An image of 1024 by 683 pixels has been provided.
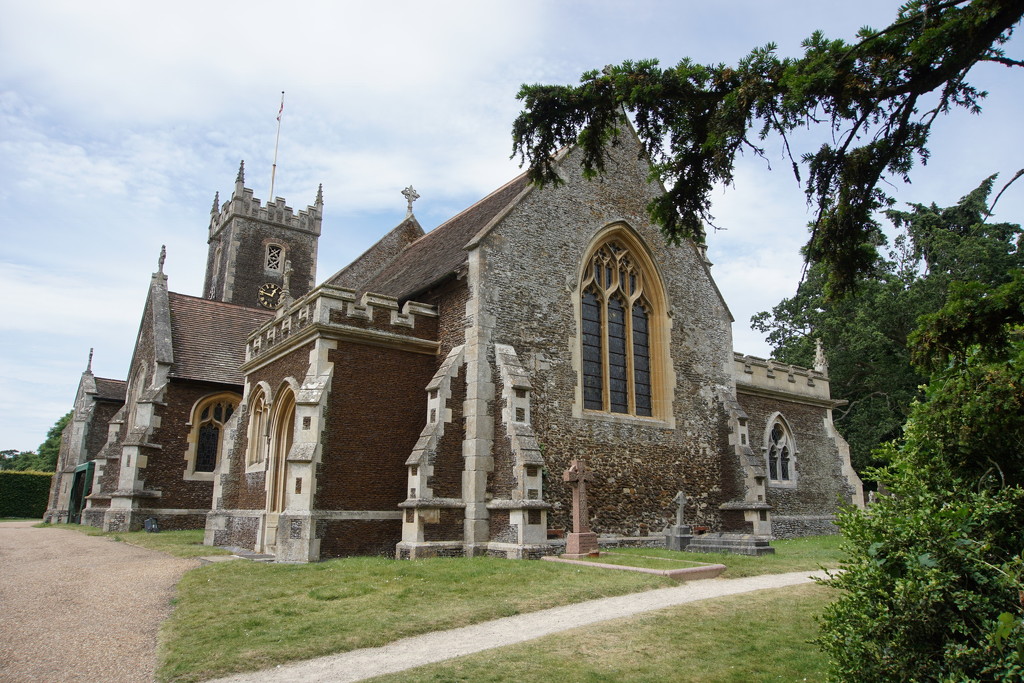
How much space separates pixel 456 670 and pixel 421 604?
2772mm

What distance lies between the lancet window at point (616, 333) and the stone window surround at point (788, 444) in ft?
19.5

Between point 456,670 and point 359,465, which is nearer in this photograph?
point 456,670

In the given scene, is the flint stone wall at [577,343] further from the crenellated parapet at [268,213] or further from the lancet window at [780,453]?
the crenellated parapet at [268,213]

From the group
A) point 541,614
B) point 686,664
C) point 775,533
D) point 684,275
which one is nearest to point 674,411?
point 684,275

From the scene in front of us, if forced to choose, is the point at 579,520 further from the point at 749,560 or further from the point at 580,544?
the point at 749,560

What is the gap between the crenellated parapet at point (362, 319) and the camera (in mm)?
14945

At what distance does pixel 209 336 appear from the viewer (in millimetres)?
26297

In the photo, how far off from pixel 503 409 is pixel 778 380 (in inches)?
Result: 462

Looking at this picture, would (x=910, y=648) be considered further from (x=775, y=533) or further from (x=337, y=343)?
(x=775, y=533)

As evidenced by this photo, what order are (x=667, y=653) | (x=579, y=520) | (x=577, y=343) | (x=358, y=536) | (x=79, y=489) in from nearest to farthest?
1. (x=667, y=653)
2. (x=579, y=520)
3. (x=358, y=536)
4. (x=577, y=343)
5. (x=79, y=489)

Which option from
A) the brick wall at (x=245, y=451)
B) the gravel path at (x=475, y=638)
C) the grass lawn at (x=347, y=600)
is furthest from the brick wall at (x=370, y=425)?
the gravel path at (x=475, y=638)

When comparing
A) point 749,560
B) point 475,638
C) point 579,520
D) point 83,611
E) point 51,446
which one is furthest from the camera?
point 51,446

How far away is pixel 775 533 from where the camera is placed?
67.2 feet

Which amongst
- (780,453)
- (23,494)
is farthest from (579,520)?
(23,494)
